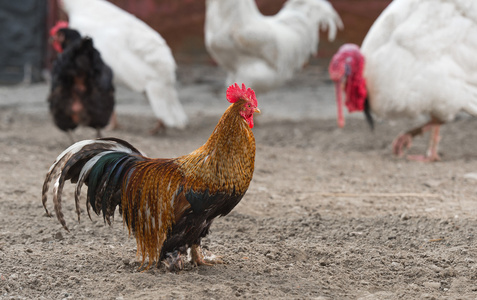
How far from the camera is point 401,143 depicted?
5895mm

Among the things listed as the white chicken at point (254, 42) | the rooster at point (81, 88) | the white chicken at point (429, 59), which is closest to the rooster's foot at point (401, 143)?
the white chicken at point (429, 59)

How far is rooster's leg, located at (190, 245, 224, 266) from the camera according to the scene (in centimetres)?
285

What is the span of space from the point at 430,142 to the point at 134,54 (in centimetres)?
353

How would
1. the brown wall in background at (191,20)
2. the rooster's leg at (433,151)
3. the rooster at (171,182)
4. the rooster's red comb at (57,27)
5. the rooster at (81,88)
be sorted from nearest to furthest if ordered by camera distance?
the rooster at (171,182), the rooster at (81,88), the rooster's leg at (433,151), the rooster's red comb at (57,27), the brown wall in background at (191,20)

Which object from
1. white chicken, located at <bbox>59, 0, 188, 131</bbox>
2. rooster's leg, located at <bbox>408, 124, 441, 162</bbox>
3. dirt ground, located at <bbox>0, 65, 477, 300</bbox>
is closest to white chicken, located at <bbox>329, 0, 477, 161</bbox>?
rooster's leg, located at <bbox>408, 124, 441, 162</bbox>

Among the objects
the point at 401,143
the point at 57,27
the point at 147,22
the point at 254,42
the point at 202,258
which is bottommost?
the point at 401,143

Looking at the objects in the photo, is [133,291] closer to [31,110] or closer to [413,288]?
[413,288]

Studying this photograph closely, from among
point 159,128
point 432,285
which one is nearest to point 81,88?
point 159,128

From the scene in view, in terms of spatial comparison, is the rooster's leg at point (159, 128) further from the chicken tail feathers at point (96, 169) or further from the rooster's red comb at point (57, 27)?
the chicken tail feathers at point (96, 169)

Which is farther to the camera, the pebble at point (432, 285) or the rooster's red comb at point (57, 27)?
the rooster's red comb at point (57, 27)

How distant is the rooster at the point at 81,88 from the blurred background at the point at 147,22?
16.2 ft

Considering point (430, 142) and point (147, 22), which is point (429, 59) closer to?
point (430, 142)

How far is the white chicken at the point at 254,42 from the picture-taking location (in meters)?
7.16

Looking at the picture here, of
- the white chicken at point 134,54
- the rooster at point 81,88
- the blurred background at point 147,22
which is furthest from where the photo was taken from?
the blurred background at point 147,22
